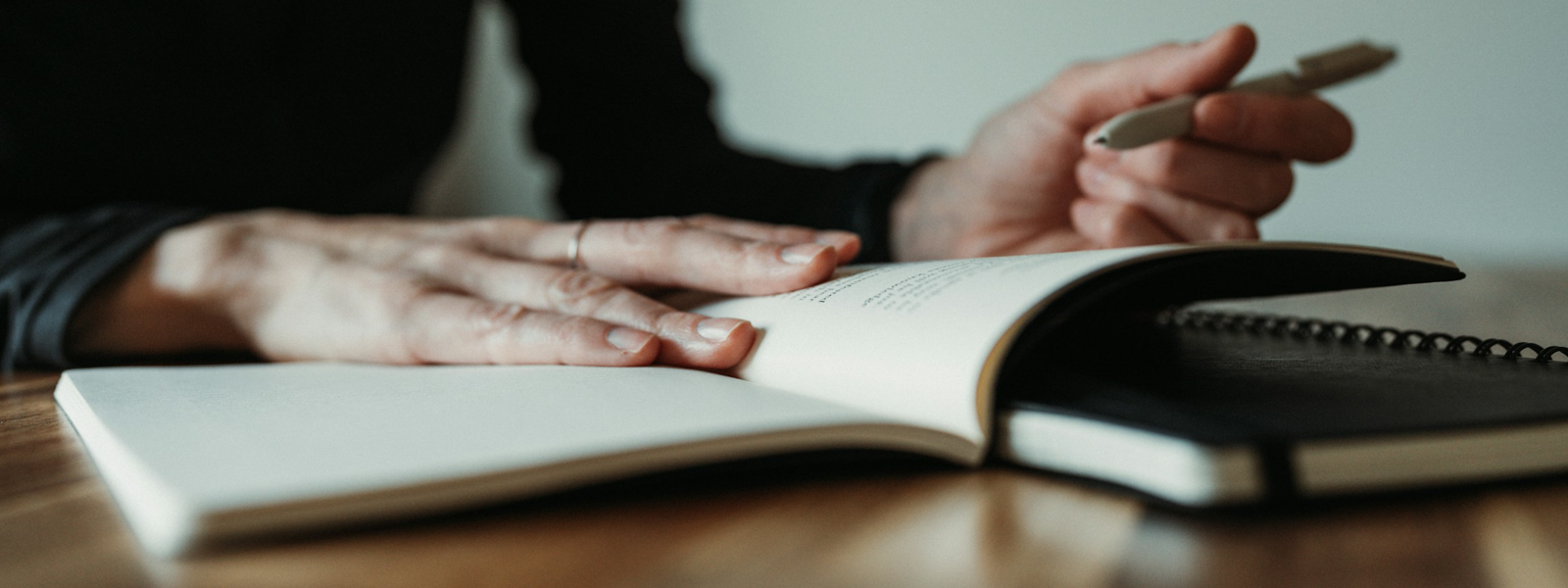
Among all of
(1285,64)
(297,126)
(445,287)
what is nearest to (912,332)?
(445,287)

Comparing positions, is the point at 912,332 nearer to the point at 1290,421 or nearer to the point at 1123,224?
the point at 1290,421

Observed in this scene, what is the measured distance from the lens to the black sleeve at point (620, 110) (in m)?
1.15

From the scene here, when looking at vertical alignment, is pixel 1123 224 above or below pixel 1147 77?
below

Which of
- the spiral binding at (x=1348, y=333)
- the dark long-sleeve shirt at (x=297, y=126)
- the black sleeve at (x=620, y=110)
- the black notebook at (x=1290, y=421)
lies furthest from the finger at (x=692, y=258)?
the black sleeve at (x=620, y=110)

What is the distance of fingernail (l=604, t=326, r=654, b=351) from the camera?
423mm

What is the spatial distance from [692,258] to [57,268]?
44cm

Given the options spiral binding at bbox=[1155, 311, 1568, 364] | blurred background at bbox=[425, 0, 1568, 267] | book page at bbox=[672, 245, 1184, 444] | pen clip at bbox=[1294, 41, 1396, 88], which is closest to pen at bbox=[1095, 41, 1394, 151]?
pen clip at bbox=[1294, 41, 1396, 88]

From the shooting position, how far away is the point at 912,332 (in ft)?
1.12

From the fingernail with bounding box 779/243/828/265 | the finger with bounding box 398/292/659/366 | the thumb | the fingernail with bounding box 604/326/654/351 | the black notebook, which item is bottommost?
the finger with bounding box 398/292/659/366

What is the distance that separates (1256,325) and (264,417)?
46 cm

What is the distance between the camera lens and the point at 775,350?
15.5 inches

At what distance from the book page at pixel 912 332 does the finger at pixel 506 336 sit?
2.3 inches

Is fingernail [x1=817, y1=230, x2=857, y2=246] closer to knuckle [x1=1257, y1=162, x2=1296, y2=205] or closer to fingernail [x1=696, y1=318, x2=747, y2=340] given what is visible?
fingernail [x1=696, y1=318, x2=747, y2=340]

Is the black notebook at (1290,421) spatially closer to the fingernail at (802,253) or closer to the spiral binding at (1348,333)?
the spiral binding at (1348,333)
